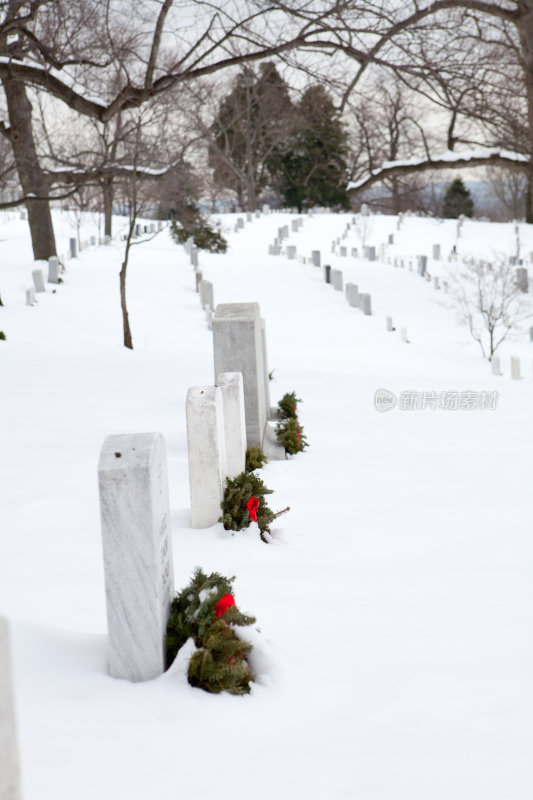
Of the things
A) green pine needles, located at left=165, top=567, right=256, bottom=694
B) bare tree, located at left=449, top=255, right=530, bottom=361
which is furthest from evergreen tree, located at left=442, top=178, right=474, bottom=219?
green pine needles, located at left=165, top=567, right=256, bottom=694

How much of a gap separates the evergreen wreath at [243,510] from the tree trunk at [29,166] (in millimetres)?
9716

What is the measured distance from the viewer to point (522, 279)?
27859 millimetres

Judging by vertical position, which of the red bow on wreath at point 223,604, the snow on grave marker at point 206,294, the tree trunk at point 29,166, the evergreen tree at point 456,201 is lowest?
the red bow on wreath at point 223,604

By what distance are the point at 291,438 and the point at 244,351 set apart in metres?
0.99

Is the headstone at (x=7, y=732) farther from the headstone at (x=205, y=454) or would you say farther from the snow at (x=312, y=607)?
the headstone at (x=205, y=454)

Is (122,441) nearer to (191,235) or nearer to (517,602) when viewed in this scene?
(517,602)

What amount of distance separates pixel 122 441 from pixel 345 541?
8.57 feet

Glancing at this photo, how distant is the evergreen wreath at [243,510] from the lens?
5.16 m

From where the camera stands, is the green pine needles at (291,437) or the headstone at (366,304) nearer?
the green pine needles at (291,437)

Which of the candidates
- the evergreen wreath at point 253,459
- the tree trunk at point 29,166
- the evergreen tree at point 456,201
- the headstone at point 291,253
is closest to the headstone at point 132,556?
the evergreen wreath at point 253,459

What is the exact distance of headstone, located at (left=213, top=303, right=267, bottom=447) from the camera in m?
7.62

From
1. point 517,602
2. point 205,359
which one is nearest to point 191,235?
point 205,359

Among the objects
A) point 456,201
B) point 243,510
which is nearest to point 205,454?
point 243,510

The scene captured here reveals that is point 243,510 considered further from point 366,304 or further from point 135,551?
point 366,304
